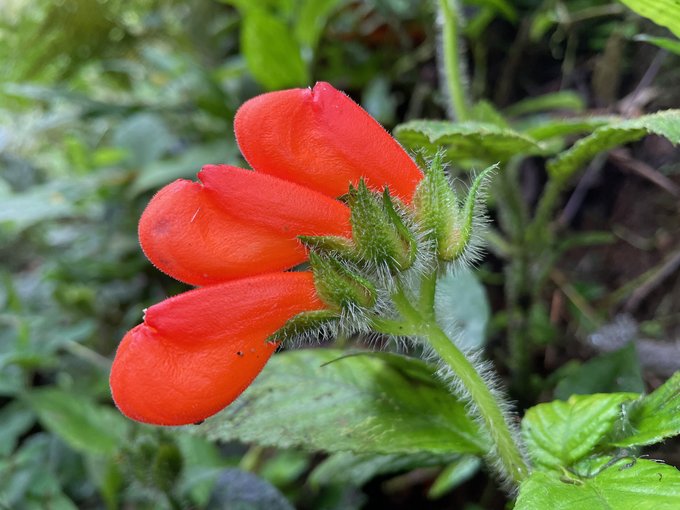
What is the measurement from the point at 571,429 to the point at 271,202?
0.34m

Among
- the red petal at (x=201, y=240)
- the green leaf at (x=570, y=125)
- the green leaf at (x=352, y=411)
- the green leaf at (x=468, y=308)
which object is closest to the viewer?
the red petal at (x=201, y=240)

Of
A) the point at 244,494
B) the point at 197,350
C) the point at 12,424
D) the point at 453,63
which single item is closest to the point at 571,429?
→ the point at 197,350

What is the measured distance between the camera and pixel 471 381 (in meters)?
0.61

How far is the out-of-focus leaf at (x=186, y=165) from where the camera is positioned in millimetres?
1436

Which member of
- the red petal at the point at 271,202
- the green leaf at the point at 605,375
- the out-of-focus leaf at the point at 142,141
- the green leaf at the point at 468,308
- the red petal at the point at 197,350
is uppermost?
the red petal at the point at 271,202

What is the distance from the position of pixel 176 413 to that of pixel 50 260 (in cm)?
127

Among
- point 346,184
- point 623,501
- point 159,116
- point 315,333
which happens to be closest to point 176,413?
point 315,333

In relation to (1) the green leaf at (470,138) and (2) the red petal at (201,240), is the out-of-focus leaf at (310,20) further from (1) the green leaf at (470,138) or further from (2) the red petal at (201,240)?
(2) the red petal at (201,240)

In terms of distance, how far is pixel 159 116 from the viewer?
1786 mm

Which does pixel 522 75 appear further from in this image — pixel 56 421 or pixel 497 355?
pixel 56 421

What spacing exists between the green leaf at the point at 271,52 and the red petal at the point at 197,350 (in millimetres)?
887

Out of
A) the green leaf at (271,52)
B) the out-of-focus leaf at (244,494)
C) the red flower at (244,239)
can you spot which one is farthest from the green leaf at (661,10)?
the green leaf at (271,52)

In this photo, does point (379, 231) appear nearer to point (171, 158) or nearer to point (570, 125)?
point (570, 125)

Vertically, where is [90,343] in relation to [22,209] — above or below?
below
